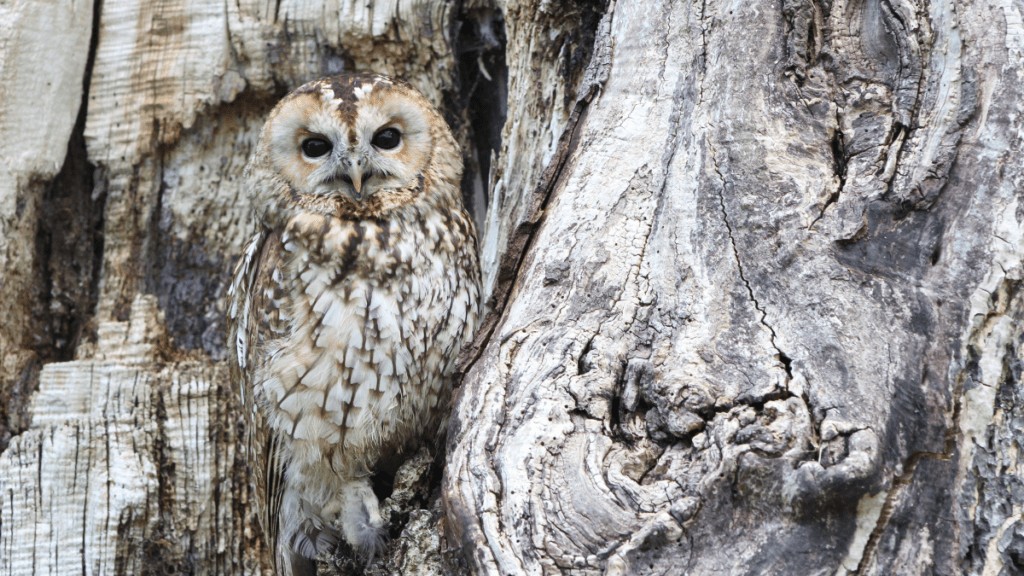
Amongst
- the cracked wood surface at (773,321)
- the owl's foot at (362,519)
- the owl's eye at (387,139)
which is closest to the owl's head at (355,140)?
the owl's eye at (387,139)

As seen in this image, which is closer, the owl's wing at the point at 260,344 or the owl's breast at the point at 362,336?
the owl's breast at the point at 362,336

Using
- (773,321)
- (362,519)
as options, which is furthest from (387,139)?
(773,321)

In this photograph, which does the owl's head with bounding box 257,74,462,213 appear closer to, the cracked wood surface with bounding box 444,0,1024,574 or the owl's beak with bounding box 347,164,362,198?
the owl's beak with bounding box 347,164,362,198

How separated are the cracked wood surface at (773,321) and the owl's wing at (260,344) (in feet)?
2.10

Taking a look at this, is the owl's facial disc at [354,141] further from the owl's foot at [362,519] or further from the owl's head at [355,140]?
the owl's foot at [362,519]

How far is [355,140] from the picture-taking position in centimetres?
215

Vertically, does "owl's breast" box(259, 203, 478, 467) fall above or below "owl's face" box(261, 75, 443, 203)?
below

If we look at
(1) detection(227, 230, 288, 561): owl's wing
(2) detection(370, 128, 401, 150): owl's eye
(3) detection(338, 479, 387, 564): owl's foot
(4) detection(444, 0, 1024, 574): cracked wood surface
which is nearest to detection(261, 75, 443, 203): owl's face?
(2) detection(370, 128, 401, 150): owl's eye

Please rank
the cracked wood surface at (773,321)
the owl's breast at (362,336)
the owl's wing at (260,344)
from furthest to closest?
the owl's wing at (260,344), the owl's breast at (362,336), the cracked wood surface at (773,321)

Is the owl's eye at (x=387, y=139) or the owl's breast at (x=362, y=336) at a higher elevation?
the owl's eye at (x=387, y=139)

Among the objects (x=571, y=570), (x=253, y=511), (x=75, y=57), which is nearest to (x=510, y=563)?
(x=571, y=570)

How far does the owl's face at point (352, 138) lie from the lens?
216 cm

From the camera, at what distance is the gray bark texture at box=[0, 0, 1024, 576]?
1441mm

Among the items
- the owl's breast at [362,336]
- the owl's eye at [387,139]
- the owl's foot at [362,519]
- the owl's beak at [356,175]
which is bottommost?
the owl's foot at [362,519]
